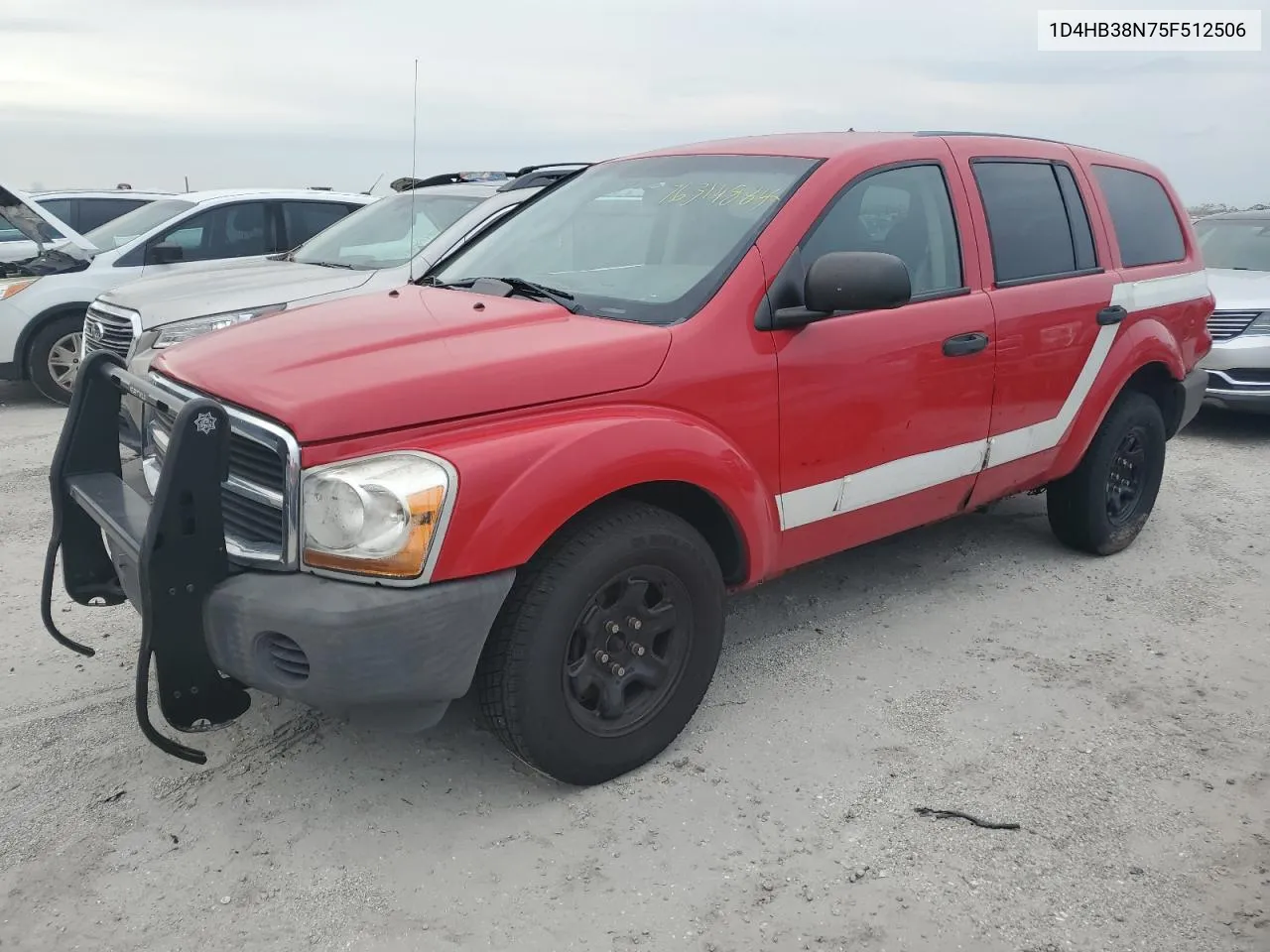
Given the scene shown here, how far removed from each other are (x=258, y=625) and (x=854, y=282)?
6.20ft

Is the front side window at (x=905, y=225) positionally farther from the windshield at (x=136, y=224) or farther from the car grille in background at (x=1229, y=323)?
the windshield at (x=136, y=224)

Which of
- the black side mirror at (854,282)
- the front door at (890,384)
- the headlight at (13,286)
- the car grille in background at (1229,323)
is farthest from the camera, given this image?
the headlight at (13,286)

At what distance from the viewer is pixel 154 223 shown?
8.57 meters

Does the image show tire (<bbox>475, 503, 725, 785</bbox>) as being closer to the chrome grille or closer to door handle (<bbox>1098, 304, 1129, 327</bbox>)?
the chrome grille

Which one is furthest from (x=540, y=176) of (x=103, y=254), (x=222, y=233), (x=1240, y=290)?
(x=1240, y=290)

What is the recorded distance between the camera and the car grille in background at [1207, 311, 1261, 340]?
757 centimetres

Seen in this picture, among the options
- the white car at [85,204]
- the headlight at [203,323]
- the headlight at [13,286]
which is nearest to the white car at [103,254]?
the headlight at [13,286]

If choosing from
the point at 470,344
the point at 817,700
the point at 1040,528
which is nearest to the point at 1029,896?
the point at 817,700

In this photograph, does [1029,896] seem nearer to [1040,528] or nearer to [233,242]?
[1040,528]

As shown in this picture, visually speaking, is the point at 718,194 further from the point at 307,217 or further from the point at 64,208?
the point at 64,208

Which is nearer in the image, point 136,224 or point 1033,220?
point 1033,220

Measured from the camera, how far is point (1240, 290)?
7918 millimetres

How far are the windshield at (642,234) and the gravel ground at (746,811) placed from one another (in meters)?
1.39

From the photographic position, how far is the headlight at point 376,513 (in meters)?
2.42
